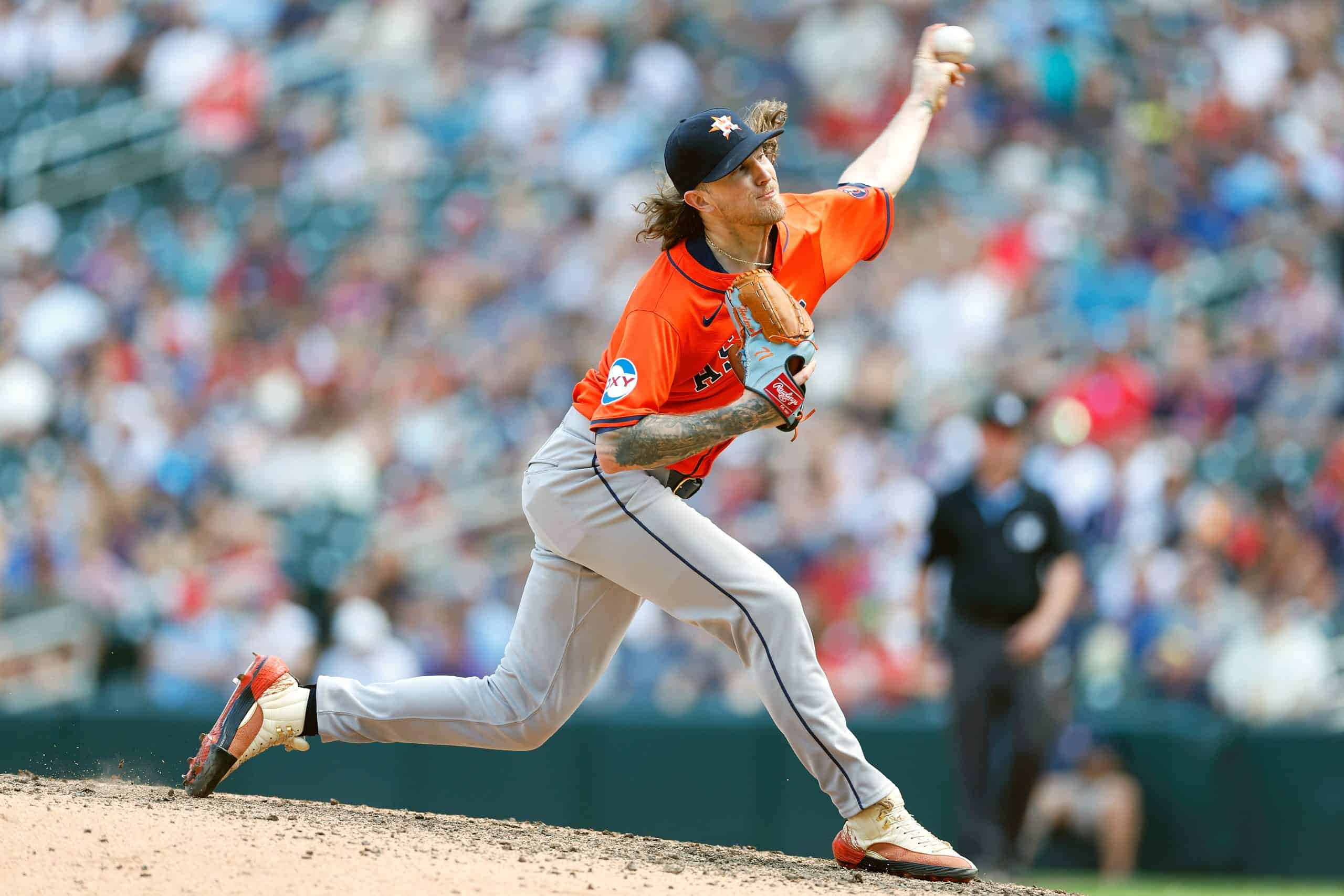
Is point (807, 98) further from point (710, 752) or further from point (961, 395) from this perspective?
point (710, 752)

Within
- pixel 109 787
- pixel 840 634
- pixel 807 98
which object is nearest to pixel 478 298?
pixel 807 98

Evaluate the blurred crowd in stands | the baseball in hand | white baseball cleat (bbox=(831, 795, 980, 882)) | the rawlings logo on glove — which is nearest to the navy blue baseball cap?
the rawlings logo on glove

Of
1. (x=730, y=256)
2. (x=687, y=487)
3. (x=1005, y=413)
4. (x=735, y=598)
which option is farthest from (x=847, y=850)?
(x=1005, y=413)

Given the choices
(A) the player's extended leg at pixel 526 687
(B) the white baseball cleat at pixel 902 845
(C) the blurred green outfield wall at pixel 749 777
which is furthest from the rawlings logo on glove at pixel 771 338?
(C) the blurred green outfield wall at pixel 749 777

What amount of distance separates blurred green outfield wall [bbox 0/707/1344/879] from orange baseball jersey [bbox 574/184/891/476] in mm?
3589

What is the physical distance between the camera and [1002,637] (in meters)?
7.02

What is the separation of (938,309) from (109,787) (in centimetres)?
670

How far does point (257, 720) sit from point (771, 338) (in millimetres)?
1861

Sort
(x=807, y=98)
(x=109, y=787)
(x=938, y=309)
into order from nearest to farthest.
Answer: (x=109, y=787) → (x=938, y=309) → (x=807, y=98)

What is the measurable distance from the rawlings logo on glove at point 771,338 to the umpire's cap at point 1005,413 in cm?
327

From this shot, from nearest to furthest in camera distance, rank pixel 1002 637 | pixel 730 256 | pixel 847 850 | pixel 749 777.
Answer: pixel 730 256, pixel 847 850, pixel 1002 637, pixel 749 777

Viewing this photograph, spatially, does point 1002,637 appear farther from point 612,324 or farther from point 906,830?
point 612,324

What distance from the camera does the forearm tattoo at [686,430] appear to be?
12.9 feet

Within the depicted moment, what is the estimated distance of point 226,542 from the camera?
376 inches
